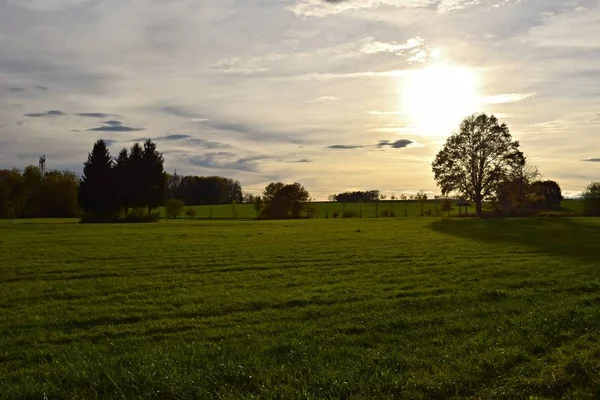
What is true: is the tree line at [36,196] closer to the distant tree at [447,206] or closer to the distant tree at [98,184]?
the distant tree at [98,184]

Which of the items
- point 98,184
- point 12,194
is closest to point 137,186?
point 98,184

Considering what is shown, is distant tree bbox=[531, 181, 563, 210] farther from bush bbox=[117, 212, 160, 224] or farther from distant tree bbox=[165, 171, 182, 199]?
distant tree bbox=[165, 171, 182, 199]

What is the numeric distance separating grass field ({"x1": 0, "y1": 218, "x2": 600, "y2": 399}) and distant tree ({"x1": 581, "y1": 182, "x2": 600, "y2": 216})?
71337 millimetres

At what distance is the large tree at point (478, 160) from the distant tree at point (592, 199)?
21514mm

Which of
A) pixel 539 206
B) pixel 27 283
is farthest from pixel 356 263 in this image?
pixel 539 206

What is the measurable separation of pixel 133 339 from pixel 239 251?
55.5ft

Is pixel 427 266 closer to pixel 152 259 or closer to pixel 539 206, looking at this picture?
pixel 152 259

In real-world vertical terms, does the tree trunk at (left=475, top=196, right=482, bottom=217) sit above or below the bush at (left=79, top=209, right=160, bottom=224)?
above

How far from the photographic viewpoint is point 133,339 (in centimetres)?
966

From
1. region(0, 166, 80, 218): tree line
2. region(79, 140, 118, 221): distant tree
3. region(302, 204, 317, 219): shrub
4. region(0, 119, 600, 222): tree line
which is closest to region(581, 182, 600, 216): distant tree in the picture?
region(0, 119, 600, 222): tree line

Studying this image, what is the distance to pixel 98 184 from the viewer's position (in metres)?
92.1

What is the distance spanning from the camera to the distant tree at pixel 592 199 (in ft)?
271

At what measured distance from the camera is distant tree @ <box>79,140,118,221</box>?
91375 mm

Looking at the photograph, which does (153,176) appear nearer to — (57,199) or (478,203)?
(57,199)
